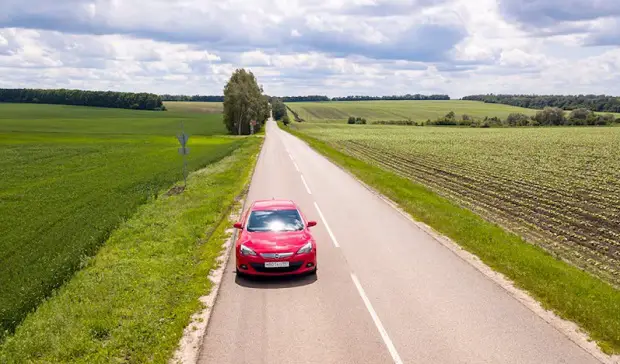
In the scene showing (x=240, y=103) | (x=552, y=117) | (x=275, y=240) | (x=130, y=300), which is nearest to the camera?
(x=130, y=300)

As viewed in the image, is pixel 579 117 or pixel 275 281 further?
pixel 579 117

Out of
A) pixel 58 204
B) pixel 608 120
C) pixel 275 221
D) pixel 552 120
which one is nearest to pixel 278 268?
pixel 275 221

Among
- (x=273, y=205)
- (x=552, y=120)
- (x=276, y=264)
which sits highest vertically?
(x=552, y=120)

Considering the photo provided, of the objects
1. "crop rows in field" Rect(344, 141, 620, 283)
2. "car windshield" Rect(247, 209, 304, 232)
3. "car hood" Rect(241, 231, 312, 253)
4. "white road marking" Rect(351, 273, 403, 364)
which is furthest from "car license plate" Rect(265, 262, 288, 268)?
"crop rows in field" Rect(344, 141, 620, 283)

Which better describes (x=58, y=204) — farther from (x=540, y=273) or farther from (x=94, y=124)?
(x=94, y=124)

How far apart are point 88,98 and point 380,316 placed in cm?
19020

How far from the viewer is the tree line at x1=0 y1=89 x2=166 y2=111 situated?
7023 inches

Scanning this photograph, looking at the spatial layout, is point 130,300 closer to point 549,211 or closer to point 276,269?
point 276,269

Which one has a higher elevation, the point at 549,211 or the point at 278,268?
the point at 278,268

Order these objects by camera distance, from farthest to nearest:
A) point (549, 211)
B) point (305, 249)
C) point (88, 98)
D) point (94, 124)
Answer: point (88, 98), point (94, 124), point (549, 211), point (305, 249)

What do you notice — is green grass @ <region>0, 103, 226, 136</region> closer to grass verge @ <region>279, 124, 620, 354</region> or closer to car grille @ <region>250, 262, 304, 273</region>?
grass verge @ <region>279, 124, 620, 354</region>

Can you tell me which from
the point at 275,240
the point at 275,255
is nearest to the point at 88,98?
the point at 275,240

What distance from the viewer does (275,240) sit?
11.7 m

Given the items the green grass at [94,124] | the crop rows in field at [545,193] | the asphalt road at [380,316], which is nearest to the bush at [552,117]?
the green grass at [94,124]
